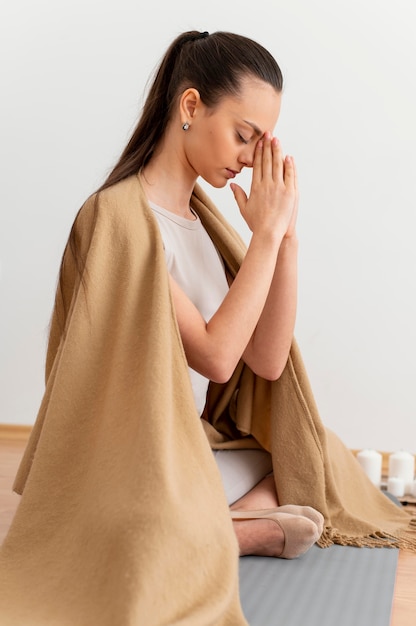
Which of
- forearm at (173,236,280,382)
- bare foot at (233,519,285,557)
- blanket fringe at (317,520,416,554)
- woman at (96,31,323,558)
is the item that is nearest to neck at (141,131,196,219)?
woman at (96,31,323,558)

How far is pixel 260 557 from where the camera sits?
1684 millimetres

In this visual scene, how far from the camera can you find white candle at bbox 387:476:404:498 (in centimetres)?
237

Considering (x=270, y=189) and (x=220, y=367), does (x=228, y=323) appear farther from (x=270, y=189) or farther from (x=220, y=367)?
(x=270, y=189)

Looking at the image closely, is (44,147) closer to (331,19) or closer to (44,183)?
(44,183)

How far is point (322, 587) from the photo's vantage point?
1524 mm

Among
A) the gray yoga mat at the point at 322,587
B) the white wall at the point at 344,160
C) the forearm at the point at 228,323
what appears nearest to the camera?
the gray yoga mat at the point at 322,587

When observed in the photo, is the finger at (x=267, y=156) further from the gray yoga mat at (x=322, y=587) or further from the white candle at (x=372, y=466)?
the white candle at (x=372, y=466)

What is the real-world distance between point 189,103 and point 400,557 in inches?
35.5

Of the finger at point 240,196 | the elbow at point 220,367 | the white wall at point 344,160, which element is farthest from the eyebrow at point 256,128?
the white wall at point 344,160

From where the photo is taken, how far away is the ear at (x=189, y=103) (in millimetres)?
1571

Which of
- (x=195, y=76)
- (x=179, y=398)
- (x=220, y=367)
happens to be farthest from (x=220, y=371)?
(x=195, y=76)

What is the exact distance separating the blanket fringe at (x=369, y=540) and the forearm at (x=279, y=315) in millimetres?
335

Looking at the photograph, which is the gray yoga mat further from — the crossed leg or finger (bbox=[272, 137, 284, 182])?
finger (bbox=[272, 137, 284, 182])

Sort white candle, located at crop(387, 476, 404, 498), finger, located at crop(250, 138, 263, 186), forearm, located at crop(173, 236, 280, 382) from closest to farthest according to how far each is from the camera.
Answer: forearm, located at crop(173, 236, 280, 382) → finger, located at crop(250, 138, 263, 186) → white candle, located at crop(387, 476, 404, 498)
